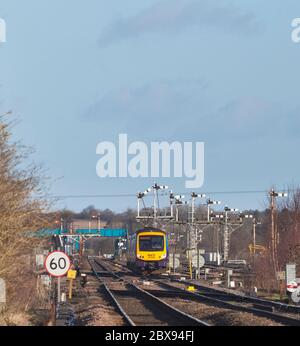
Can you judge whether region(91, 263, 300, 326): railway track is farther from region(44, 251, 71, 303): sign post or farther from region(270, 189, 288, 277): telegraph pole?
region(270, 189, 288, 277): telegraph pole

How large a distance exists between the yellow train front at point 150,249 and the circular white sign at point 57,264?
39223 mm

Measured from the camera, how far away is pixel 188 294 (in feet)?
124

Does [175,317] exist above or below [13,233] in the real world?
below

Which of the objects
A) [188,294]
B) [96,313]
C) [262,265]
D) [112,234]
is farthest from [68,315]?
[112,234]

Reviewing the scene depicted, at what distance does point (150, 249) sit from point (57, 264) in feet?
130

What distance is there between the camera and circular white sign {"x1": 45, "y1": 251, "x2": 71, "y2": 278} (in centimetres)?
2289

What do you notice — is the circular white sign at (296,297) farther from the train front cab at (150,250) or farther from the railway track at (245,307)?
the train front cab at (150,250)

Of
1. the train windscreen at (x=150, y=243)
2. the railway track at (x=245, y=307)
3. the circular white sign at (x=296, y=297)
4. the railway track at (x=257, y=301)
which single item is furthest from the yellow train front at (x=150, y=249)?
the circular white sign at (x=296, y=297)

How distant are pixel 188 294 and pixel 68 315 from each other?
12860 millimetres

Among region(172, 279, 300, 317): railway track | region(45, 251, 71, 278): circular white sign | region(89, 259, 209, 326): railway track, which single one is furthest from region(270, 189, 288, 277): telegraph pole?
region(45, 251, 71, 278): circular white sign

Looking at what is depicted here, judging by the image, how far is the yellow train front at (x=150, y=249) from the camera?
62344 millimetres

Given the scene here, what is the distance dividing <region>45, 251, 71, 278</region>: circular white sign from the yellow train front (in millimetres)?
39223
